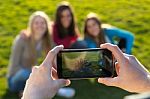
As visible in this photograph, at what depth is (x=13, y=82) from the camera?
17.7ft

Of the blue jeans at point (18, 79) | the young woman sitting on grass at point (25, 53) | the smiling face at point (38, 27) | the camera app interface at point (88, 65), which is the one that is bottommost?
the blue jeans at point (18, 79)

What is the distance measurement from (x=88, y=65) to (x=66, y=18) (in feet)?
12.5

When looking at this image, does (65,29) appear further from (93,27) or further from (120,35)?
(120,35)

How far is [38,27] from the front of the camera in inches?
212

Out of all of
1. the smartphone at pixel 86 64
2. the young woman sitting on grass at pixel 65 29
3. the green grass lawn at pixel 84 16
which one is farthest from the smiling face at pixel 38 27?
the smartphone at pixel 86 64

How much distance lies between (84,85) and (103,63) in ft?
11.5

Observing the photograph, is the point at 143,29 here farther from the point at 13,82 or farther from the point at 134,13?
the point at 13,82

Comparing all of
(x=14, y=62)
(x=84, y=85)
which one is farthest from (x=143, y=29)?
(x=14, y=62)

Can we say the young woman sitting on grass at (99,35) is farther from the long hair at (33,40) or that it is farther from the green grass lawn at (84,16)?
the long hair at (33,40)

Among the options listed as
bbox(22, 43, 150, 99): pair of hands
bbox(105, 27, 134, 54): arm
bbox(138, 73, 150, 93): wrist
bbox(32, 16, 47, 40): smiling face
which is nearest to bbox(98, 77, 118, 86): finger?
bbox(22, 43, 150, 99): pair of hands

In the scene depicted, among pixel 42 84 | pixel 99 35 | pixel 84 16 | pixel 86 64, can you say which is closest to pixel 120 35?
pixel 99 35

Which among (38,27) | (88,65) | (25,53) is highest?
(88,65)

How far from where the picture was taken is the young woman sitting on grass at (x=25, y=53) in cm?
538

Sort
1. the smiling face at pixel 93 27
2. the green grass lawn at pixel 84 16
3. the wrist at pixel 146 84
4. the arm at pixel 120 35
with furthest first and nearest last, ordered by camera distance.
A: the arm at pixel 120 35 < the smiling face at pixel 93 27 < the green grass lawn at pixel 84 16 < the wrist at pixel 146 84
